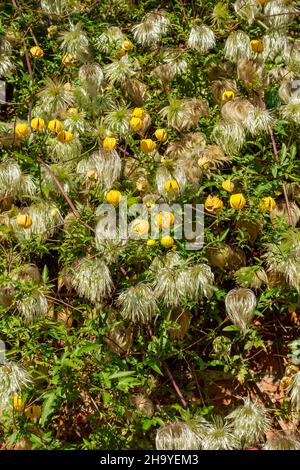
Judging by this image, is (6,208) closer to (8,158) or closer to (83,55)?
(8,158)

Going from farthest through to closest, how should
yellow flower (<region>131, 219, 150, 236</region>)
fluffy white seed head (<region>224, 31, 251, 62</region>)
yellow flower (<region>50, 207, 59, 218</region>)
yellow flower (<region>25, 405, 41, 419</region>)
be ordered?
fluffy white seed head (<region>224, 31, 251, 62</region>) → yellow flower (<region>50, 207, 59, 218</region>) → yellow flower (<region>131, 219, 150, 236</region>) → yellow flower (<region>25, 405, 41, 419</region>)

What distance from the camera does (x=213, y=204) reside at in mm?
2312

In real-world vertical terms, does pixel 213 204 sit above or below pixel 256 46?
below

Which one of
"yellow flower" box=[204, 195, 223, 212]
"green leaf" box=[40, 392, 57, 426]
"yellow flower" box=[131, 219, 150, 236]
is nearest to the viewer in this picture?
"green leaf" box=[40, 392, 57, 426]

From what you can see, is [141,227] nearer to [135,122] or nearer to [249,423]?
[135,122]

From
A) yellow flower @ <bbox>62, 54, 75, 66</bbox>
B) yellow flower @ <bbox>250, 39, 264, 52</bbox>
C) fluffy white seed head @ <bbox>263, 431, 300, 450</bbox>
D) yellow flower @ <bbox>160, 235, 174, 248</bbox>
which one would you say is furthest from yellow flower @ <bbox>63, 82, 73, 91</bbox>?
fluffy white seed head @ <bbox>263, 431, 300, 450</bbox>

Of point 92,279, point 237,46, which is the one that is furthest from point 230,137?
point 92,279

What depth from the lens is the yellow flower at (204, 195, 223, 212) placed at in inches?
90.9

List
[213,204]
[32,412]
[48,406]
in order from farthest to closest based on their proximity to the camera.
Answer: [213,204] < [32,412] < [48,406]

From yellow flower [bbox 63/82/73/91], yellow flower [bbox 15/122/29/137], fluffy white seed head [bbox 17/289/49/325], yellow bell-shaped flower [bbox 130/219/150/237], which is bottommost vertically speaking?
fluffy white seed head [bbox 17/289/49/325]

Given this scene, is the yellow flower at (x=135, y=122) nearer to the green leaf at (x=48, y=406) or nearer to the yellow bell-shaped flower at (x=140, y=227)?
the yellow bell-shaped flower at (x=140, y=227)

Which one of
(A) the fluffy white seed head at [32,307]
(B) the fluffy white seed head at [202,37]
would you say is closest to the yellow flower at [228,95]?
(B) the fluffy white seed head at [202,37]

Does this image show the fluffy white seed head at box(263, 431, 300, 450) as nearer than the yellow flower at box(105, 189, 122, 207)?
Yes

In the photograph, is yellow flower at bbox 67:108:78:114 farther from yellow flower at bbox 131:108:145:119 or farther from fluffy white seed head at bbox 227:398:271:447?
fluffy white seed head at bbox 227:398:271:447
